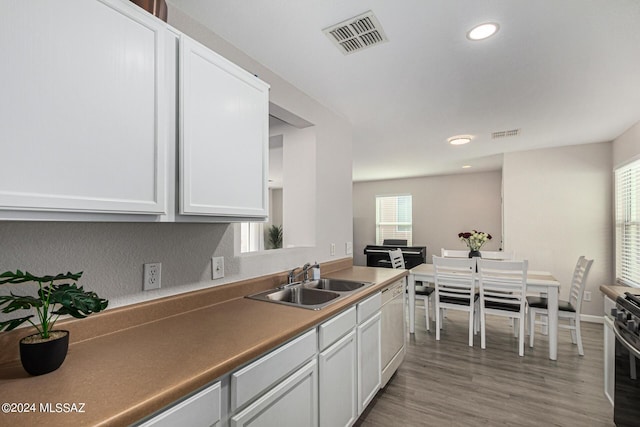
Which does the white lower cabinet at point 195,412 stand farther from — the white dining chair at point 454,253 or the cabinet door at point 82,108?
the white dining chair at point 454,253

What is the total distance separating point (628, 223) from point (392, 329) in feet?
10.7

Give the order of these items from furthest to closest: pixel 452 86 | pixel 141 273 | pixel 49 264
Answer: pixel 452 86, pixel 141 273, pixel 49 264

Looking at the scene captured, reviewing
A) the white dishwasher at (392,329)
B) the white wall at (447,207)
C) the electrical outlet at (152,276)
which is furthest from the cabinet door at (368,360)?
the white wall at (447,207)

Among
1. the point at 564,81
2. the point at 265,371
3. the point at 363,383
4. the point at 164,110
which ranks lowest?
the point at 363,383

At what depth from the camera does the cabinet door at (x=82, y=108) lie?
79cm

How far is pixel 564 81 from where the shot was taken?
2.34 meters

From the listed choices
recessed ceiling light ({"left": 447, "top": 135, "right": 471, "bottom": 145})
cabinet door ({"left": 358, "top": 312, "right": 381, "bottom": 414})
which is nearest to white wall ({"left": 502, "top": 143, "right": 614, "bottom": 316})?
recessed ceiling light ({"left": 447, "top": 135, "right": 471, "bottom": 145})

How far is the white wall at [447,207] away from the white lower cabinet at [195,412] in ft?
21.5

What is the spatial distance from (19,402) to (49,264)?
50cm

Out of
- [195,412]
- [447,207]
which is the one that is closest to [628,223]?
[447,207]

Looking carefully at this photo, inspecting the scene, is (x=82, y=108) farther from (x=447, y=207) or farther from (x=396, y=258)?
(x=447, y=207)

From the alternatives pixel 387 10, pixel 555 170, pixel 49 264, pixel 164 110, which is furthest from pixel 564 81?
pixel 49 264

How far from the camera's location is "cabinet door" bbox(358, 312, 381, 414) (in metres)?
1.92

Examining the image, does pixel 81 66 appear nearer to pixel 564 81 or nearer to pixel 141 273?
pixel 141 273
